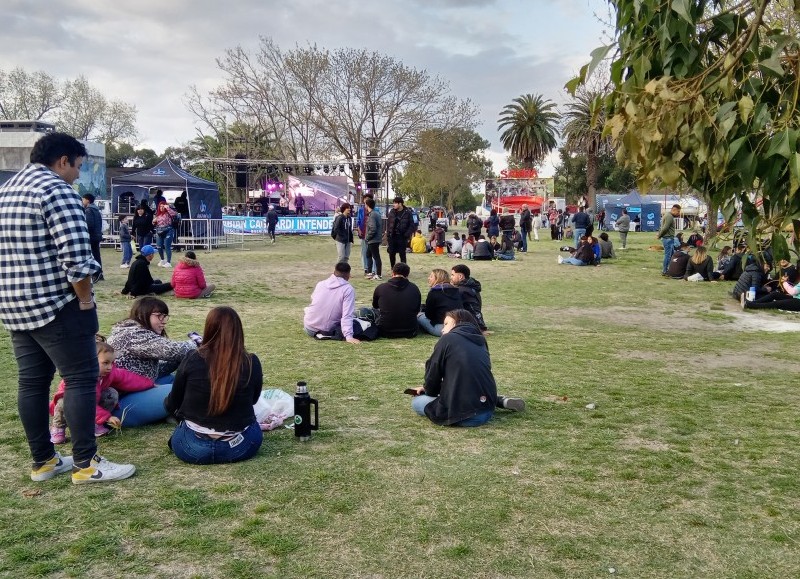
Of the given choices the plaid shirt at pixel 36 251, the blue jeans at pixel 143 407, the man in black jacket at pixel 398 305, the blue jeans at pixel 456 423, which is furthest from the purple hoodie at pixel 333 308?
the plaid shirt at pixel 36 251

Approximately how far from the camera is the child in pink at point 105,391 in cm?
486

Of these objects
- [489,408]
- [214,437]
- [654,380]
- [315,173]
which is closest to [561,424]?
[489,408]

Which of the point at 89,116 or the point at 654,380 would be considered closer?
the point at 654,380

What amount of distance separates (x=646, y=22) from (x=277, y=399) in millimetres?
3834

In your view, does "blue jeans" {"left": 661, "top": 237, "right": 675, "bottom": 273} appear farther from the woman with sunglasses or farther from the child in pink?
the child in pink

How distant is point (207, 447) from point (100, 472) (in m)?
0.64

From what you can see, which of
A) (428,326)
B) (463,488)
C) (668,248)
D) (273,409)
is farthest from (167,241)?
(463,488)

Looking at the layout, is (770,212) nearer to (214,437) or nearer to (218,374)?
(218,374)

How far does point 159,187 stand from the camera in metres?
23.3

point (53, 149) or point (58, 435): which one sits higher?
point (53, 149)

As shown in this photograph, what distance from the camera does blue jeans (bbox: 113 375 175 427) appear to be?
204 inches

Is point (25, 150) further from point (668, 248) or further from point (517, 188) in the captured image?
point (668, 248)

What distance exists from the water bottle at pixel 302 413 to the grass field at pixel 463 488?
0.09m

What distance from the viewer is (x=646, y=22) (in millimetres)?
2881
